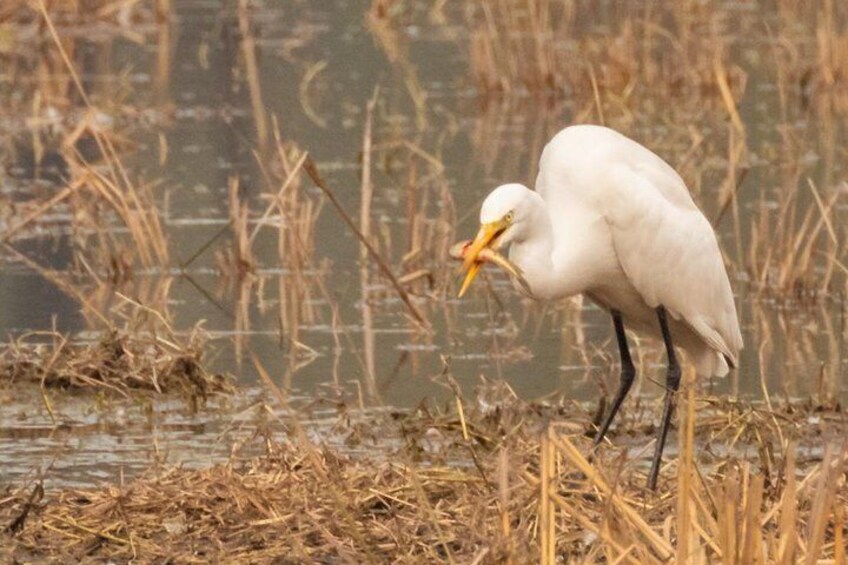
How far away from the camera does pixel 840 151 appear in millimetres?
14156

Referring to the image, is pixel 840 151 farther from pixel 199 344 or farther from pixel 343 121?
pixel 199 344

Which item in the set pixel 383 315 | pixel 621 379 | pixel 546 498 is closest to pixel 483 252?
pixel 621 379

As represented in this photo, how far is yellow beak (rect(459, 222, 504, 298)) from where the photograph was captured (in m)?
6.60

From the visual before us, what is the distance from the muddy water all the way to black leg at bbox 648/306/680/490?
0.16 m

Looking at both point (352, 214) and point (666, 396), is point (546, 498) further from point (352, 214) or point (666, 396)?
point (352, 214)

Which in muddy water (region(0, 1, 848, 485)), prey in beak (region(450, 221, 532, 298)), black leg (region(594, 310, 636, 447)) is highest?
prey in beak (region(450, 221, 532, 298))

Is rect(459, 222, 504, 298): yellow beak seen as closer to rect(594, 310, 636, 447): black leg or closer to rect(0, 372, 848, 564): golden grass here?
rect(0, 372, 848, 564): golden grass

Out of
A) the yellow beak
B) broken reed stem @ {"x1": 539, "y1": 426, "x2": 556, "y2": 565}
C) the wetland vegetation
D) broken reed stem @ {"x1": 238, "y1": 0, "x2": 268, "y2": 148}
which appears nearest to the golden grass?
the wetland vegetation

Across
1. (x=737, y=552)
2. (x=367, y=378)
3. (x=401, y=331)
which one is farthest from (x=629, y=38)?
(x=737, y=552)

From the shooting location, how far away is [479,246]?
261 inches

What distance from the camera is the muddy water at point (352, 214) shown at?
8375mm

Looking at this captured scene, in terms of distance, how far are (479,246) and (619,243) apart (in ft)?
2.69

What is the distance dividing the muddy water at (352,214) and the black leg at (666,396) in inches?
6.4

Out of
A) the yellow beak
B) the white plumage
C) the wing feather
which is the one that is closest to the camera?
the yellow beak
